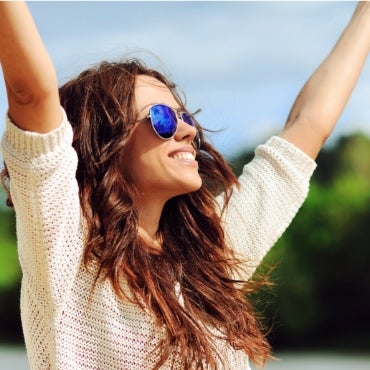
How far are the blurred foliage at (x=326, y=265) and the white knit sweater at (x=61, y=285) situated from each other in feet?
26.0

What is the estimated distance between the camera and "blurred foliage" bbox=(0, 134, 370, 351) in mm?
10305

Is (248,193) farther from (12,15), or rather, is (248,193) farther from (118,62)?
(12,15)

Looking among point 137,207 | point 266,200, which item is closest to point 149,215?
point 137,207

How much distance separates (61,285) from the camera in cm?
210

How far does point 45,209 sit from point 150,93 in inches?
22.4

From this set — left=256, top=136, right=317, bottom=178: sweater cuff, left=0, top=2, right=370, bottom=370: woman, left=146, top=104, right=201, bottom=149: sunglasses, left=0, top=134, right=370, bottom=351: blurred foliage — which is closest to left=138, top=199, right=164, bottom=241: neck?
left=0, top=2, right=370, bottom=370: woman

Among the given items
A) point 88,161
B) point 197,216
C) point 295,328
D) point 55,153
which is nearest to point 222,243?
point 197,216

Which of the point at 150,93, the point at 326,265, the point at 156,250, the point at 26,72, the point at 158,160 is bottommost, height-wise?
the point at 326,265

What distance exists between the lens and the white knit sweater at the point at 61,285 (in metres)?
1.97

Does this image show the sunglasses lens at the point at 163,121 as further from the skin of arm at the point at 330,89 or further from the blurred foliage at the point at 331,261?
the blurred foliage at the point at 331,261

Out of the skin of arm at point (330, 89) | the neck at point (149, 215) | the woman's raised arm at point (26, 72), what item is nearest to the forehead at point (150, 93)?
the neck at point (149, 215)

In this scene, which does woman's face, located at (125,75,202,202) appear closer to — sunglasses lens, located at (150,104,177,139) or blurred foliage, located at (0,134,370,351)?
sunglasses lens, located at (150,104,177,139)

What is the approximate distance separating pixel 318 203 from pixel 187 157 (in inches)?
333

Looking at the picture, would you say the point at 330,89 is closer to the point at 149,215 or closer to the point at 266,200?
the point at 266,200
